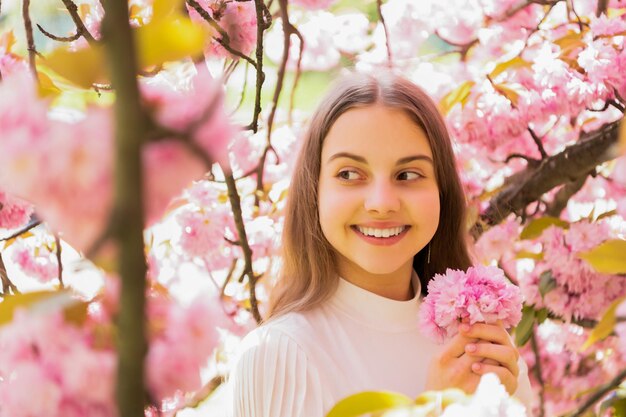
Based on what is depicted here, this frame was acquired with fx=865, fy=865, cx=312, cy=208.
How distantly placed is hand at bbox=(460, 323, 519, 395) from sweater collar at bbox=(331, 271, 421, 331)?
256 mm

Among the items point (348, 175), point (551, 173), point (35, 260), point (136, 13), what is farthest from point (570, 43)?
point (35, 260)

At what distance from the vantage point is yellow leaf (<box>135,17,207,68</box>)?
343 millimetres

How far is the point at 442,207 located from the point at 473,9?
133cm

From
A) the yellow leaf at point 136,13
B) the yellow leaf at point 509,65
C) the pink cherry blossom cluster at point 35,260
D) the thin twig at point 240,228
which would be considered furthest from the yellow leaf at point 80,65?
the pink cherry blossom cluster at point 35,260

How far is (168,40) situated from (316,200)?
118cm

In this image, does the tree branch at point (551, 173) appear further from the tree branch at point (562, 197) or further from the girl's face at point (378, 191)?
the girl's face at point (378, 191)

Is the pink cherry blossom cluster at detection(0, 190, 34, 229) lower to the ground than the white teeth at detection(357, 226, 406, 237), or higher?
higher

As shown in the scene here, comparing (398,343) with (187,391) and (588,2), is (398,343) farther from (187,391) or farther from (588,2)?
(588,2)

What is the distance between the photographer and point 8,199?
55.9 inches

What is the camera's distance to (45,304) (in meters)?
0.40

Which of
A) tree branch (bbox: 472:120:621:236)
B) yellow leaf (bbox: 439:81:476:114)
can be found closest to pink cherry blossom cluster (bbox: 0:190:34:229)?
yellow leaf (bbox: 439:81:476:114)

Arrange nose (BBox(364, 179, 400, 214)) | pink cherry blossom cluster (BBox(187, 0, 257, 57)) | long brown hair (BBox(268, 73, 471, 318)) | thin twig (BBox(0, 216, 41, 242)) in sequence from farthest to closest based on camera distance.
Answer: pink cherry blossom cluster (BBox(187, 0, 257, 57))
long brown hair (BBox(268, 73, 471, 318))
nose (BBox(364, 179, 400, 214))
thin twig (BBox(0, 216, 41, 242))

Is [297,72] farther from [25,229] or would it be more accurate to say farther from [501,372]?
[25,229]

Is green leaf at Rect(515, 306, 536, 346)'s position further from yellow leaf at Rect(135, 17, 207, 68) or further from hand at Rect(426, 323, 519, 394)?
yellow leaf at Rect(135, 17, 207, 68)
